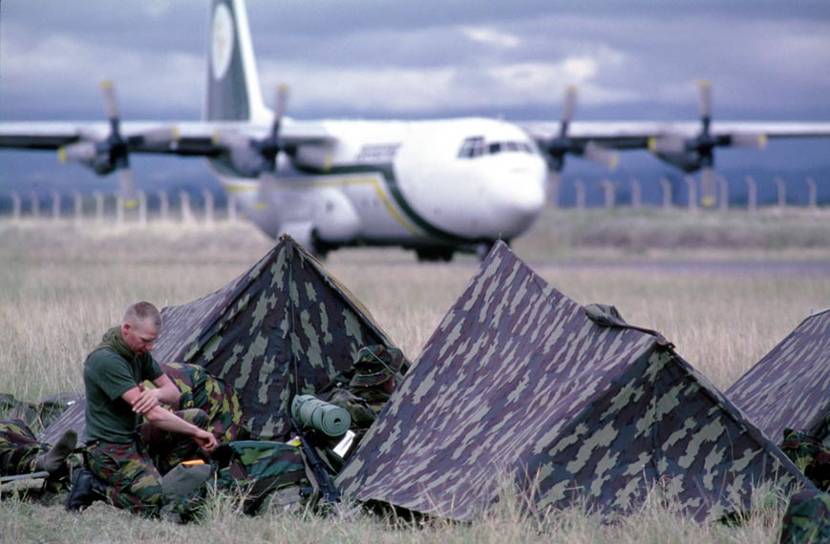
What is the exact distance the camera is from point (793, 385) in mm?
8477

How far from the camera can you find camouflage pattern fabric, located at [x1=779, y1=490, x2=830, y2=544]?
18.0 feet

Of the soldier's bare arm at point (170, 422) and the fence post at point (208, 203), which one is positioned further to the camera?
the fence post at point (208, 203)

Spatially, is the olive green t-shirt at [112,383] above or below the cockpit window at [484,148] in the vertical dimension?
above

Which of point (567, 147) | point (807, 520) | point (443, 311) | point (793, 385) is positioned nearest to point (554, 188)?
point (567, 147)

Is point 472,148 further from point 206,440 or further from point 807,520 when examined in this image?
point 807,520

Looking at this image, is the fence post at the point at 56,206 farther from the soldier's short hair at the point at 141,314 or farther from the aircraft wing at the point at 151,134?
the soldier's short hair at the point at 141,314

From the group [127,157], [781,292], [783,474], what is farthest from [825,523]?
[127,157]

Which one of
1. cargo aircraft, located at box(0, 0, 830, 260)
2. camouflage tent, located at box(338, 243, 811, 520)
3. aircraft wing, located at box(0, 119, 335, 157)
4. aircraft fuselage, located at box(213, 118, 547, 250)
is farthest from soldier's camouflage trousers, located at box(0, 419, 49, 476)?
aircraft wing, located at box(0, 119, 335, 157)

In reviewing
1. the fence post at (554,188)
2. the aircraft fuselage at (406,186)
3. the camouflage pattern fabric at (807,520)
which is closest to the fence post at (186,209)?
the aircraft fuselage at (406,186)

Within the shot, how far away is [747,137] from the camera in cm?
3631

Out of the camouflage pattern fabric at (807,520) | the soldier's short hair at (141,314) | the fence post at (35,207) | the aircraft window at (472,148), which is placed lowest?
the fence post at (35,207)

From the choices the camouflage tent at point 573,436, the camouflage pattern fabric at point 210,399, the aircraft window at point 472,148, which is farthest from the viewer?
the aircraft window at point 472,148

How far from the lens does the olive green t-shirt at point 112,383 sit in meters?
6.84

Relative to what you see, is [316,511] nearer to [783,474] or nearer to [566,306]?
[566,306]
